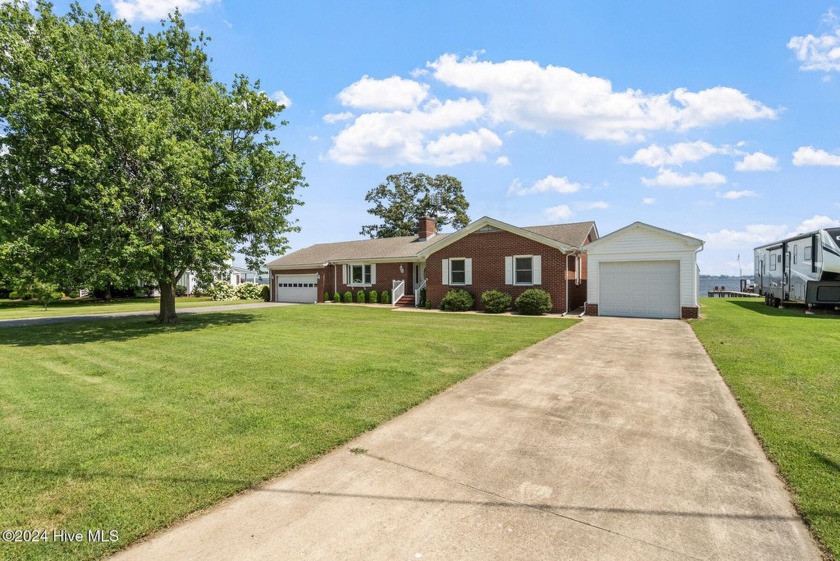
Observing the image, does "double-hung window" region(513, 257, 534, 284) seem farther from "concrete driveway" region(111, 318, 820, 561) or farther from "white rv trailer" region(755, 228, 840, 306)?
"concrete driveway" region(111, 318, 820, 561)

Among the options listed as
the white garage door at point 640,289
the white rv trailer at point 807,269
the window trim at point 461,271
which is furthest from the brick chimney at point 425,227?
the white rv trailer at point 807,269

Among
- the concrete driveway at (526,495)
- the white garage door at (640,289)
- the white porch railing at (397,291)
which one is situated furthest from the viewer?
the white porch railing at (397,291)

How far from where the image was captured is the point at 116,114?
11086mm

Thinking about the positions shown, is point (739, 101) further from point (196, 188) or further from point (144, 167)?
point (144, 167)

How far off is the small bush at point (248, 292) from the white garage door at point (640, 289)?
84.3 feet

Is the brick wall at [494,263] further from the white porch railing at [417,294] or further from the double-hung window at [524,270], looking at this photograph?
the white porch railing at [417,294]

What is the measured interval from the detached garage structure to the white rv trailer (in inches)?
180

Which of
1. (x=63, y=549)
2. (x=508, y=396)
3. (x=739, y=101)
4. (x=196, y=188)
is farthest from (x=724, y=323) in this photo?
(x=196, y=188)

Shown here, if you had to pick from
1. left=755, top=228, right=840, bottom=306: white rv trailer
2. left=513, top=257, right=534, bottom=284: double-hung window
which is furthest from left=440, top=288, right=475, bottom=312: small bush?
left=755, top=228, right=840, bottom=306: white rv trailer

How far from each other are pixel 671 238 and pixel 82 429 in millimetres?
18346

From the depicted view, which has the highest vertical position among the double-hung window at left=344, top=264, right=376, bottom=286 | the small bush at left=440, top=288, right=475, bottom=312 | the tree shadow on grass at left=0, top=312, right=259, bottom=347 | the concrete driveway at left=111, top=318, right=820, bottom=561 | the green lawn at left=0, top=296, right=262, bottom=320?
the double-hung window at left=344, top=264, right=376, bottom=286

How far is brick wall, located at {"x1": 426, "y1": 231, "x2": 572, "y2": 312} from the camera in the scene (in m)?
18.3

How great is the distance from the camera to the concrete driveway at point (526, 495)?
2.58 m

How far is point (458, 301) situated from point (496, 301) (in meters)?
2.01
